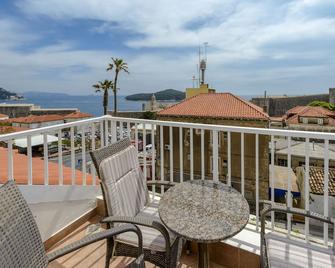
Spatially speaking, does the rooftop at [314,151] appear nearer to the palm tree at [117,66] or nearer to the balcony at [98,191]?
the balcony at [98,191]

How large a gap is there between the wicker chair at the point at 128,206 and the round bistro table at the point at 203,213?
177mm

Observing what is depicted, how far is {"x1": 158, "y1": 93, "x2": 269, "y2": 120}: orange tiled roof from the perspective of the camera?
58.8ft

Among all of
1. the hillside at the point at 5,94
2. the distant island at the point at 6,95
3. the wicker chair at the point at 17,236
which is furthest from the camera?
the distant island at the point at 6,95

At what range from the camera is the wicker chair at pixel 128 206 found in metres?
1.86

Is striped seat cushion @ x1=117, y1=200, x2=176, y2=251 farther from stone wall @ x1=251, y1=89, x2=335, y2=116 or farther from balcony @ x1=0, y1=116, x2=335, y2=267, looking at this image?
stone wall @ x1=251, y1=89, x2=335, y2=116

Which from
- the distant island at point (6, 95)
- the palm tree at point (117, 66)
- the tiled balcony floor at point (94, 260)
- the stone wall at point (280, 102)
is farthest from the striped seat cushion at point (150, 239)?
the distant island at point (6, 95)

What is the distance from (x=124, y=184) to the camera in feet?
7.44


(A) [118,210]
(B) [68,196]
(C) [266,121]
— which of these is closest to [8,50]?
(C) [266,121]

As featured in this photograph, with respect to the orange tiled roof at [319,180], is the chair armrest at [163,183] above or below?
above

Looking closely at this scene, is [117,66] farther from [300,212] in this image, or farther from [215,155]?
[300,212]

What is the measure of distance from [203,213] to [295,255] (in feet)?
2.30

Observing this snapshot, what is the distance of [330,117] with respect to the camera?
26812mm

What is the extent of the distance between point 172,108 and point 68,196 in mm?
17683

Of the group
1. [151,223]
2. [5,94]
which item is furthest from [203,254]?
[5,94]
